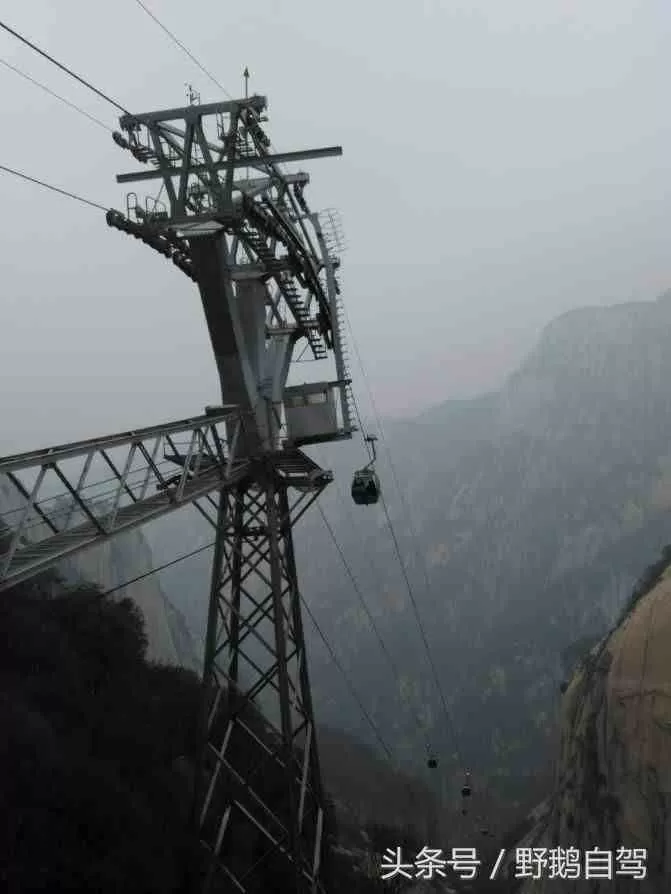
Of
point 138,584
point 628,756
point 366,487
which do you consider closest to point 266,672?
point 366,487

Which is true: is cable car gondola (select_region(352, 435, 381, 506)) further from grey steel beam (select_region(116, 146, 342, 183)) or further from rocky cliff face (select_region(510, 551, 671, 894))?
rocky cliff face (select_region(510, 551, 671, 894))

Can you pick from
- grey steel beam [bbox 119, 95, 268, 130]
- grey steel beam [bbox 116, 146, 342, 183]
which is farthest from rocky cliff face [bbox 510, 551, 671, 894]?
grey steel beam [bbox 119, 95, 268, 130]

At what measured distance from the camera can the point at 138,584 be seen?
250 feet

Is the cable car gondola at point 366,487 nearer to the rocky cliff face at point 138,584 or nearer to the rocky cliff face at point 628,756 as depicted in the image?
the rocky cliff face at point 628,756

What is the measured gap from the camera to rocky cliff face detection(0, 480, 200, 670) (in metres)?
67.1

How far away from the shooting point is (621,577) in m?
162

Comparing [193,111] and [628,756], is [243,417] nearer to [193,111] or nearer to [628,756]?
[193,111]

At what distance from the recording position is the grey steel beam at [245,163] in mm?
12406

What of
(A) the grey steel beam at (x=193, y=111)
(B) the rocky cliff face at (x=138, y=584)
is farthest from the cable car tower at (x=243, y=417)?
(B) the rocky cliff face at (x=138, y=584)

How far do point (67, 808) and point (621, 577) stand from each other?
16462cm

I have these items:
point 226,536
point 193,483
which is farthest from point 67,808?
point 193,483

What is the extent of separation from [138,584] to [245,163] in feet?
233

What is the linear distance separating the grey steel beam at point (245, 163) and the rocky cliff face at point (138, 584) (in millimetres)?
51282

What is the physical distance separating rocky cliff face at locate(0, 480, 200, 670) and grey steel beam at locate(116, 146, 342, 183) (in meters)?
51.3
